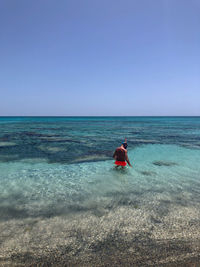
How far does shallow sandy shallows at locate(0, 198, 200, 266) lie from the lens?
3.95 metres

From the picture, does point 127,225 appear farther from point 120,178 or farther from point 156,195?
point 120,178

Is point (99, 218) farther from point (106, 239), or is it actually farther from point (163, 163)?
point (163, 163)

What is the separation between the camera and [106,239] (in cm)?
471

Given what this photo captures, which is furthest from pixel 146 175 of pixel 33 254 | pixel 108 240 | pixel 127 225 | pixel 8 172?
pixel 8 172

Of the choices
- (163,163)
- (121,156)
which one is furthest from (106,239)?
(163,163)

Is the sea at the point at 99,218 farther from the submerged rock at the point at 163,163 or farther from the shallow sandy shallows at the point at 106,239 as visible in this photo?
the submerged rock at the point at 163,163

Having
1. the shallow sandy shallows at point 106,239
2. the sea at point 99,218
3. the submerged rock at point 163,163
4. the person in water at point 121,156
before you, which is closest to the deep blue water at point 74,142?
the person in water at point 121,156

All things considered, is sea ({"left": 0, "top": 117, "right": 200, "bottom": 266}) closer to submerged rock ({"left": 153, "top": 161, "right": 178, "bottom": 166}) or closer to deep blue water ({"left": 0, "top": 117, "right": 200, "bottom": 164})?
submerged rock ({"left": 153, "top": 161, "right": 178, "bottom": 166})

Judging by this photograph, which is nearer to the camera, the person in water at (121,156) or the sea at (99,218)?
the sea at (99,218)

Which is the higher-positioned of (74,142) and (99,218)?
(74,142)

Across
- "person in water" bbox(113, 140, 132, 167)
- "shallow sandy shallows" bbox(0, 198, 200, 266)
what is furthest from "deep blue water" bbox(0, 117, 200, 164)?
"shallow sandy shallows" bbox(0, 198, 200, 266)

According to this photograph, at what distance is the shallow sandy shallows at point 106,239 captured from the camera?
155 inches

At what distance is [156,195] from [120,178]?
2714mm

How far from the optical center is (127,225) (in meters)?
5.42
